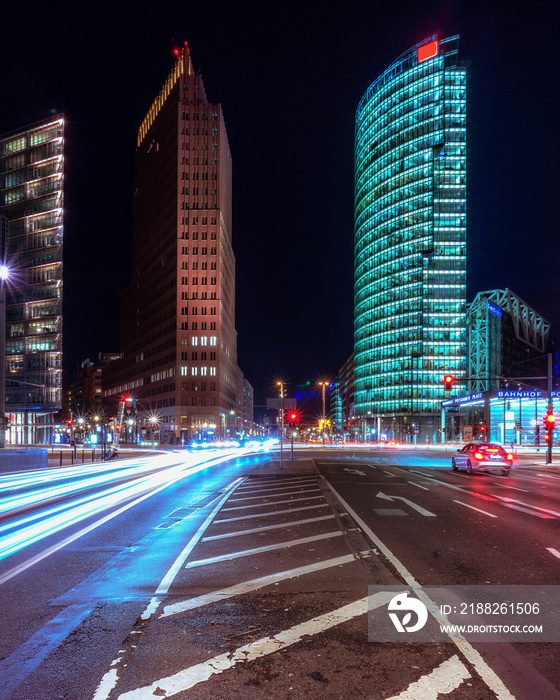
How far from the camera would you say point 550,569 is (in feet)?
25.4

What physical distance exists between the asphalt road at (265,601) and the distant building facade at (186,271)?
89.5 meters

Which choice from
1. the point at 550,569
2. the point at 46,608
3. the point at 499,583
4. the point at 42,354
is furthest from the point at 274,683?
the point at 42,354

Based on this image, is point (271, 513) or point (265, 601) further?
point (271, 513)

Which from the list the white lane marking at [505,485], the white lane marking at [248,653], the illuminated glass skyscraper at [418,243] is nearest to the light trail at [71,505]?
the white lane marking at [248,653]

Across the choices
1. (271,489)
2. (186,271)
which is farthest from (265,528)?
(186,271)

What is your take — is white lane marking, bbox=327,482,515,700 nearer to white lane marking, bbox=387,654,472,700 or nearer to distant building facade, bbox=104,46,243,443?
white lane marking, bbox=387,654,472,700

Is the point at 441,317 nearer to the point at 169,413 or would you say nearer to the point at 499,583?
the point at 169,413

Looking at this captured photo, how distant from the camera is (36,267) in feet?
268

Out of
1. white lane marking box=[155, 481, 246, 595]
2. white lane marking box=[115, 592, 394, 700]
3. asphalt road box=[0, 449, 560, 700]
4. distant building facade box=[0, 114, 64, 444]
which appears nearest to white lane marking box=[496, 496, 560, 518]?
asphalt road box=[0, 449, 560, 700]

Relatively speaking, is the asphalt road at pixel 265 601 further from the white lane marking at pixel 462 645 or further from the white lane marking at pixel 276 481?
the white lane marking at pixel 276 481

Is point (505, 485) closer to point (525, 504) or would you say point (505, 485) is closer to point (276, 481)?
point (525, 504)

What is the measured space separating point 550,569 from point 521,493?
11.5m

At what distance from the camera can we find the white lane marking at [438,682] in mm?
4133
